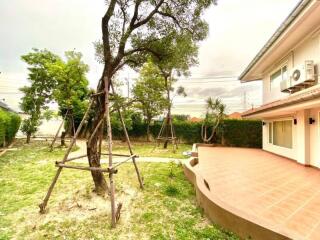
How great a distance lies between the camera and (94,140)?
5848 mm

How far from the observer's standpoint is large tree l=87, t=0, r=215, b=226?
5824 millimetres

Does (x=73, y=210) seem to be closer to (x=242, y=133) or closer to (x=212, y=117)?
(x=212, y=117)

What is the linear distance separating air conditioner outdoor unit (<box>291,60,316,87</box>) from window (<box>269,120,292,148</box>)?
3.03 metres

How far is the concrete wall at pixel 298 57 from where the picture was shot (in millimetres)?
8727

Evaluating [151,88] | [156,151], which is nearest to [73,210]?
[156,151]

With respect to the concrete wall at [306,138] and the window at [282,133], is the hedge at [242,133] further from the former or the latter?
the concrete wall at [306,138]

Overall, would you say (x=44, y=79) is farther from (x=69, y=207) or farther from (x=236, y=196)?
(x=236, y=196)

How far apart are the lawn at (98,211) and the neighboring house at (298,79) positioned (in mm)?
4888

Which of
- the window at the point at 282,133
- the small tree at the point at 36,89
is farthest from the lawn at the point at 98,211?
the small tree at the point at 36,89

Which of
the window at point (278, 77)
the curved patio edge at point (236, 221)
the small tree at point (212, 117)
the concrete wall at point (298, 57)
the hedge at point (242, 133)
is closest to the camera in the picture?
the curved patio edge at point (236, 221)

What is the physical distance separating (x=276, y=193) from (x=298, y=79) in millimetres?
5586

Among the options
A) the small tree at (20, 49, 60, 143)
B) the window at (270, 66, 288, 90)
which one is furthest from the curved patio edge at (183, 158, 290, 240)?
the small tree at (20, 49, 60, 143)

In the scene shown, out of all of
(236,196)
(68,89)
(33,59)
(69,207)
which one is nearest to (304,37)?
(236,196)

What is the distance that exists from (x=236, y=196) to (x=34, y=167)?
810cm
